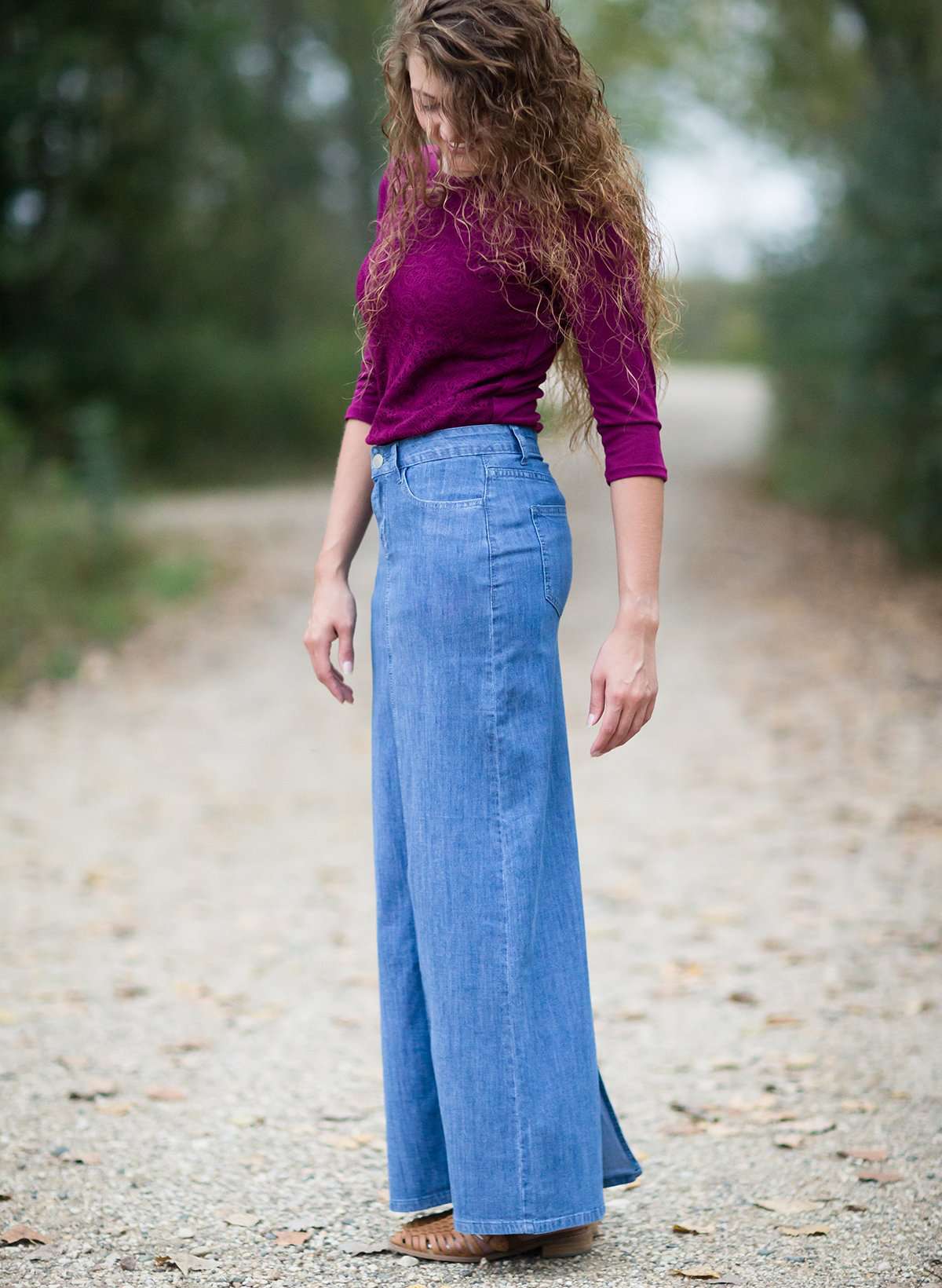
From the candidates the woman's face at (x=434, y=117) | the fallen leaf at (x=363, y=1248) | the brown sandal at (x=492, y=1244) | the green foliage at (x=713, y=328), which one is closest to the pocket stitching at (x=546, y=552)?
the woman's face at (x=434, y=117)

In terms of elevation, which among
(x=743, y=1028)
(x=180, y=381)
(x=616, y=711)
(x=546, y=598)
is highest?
(x=180, y=381)

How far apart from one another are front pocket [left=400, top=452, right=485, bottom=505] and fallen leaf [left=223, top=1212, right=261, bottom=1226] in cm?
144

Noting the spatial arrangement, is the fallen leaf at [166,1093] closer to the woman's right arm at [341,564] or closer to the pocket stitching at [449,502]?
the woman's right arm at [341,564]

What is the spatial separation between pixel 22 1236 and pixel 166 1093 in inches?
36.3

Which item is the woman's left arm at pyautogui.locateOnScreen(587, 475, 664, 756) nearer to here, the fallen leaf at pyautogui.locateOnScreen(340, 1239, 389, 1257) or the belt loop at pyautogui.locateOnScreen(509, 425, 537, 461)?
the belt loop at pyautogui.locateOnScreen(509, 425, 537, 461)

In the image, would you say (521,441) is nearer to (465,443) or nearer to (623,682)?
(465,443)

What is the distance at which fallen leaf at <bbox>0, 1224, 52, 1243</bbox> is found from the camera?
2.48 meters

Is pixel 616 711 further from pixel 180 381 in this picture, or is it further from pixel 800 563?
pixel 180 381

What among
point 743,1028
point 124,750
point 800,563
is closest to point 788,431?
point 800,563

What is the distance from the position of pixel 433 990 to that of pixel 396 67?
4.88 feet

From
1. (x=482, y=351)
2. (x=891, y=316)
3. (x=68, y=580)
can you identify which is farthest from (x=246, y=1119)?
(x=891, y=316)

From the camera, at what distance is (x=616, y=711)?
213cm

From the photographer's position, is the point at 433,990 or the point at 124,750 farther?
the point at 124,750

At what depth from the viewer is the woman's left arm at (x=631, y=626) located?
213cm
